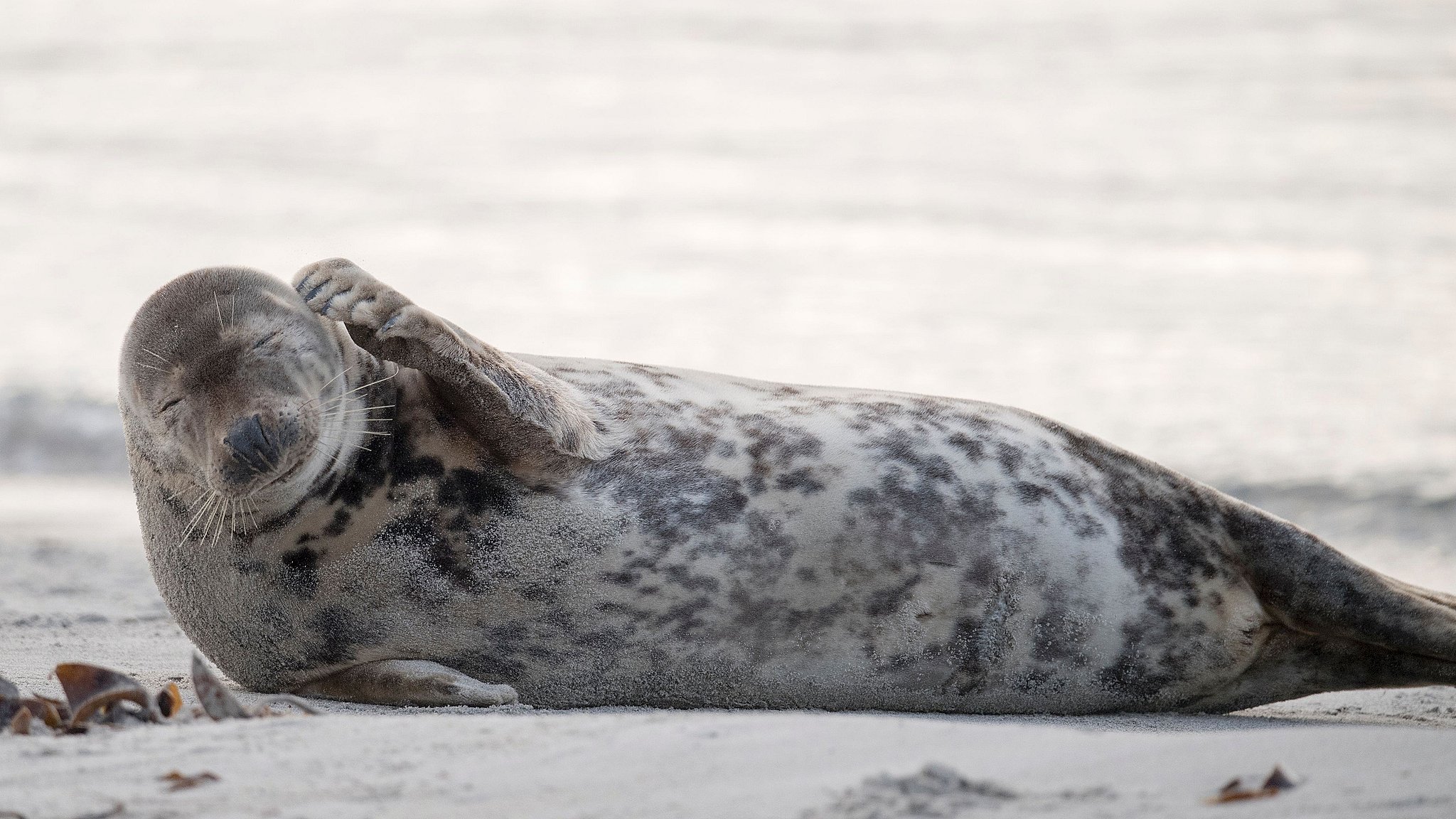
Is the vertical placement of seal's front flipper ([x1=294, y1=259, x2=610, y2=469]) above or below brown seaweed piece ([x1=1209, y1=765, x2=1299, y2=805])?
above

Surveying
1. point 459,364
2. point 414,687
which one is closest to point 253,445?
point 459,364

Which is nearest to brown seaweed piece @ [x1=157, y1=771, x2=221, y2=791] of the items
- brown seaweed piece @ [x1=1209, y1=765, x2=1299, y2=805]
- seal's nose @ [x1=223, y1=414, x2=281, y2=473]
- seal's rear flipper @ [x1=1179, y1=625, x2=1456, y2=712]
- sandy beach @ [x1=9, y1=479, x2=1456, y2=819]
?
sandy beach @ [x1=9, y1=479, x2=1456, y2=819]

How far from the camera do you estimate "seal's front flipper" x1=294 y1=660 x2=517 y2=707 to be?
3.25 metres

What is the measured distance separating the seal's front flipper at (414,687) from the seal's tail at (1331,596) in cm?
175

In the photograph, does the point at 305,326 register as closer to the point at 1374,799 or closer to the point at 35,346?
the point at 1374,799

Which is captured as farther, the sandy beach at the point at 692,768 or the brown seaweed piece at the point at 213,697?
the brown seaweed piece at the point at 213,697

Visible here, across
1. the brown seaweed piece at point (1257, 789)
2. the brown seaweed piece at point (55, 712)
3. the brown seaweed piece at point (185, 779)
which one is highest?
the brown seaweed piece at point (1257, 789)

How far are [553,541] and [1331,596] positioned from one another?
1.79 metres

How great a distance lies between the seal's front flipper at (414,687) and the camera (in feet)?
10.7

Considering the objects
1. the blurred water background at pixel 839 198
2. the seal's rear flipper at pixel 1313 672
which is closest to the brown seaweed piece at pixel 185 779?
the seal's rear flipper at pixel 1313 672

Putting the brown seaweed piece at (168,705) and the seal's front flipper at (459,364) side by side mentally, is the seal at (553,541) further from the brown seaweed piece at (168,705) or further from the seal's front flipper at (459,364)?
the brown seaweed piece at (168,705)

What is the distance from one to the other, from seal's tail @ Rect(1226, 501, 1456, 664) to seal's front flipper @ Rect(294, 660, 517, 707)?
5.74 ft

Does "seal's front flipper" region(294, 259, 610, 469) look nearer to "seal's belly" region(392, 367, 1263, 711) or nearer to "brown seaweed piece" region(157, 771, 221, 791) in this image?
"seal's belly" region(392, 367, 1263, 711)

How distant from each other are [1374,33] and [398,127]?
977cm
